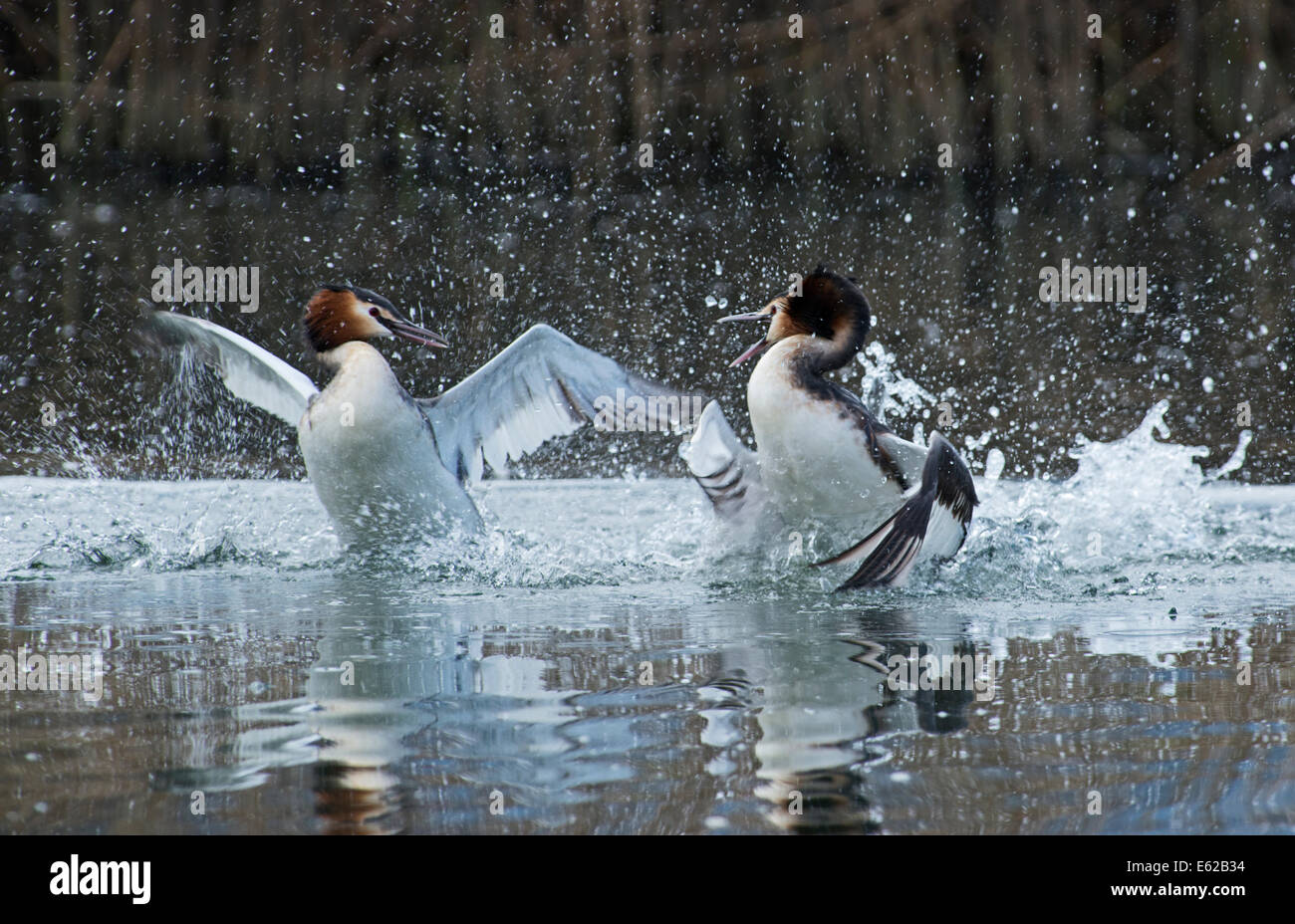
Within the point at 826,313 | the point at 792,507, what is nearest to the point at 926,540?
the point at 792,507

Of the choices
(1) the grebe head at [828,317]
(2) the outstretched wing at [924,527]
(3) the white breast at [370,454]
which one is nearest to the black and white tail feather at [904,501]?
(2) the outstretched wing at [924,527]

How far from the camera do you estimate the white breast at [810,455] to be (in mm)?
4730

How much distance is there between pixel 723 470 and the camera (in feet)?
16.4

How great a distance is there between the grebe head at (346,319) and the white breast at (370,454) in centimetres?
8

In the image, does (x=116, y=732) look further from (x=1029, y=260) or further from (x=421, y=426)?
(x=1029, y=260)

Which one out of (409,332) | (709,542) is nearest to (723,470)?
(709,542)

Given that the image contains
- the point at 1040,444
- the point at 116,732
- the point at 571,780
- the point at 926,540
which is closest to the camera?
the point at 571,780

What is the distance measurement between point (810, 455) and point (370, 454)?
1.45 metres

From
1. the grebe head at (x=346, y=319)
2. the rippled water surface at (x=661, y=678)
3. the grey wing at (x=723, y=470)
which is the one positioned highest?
the grebe head at (x=346, y=319)

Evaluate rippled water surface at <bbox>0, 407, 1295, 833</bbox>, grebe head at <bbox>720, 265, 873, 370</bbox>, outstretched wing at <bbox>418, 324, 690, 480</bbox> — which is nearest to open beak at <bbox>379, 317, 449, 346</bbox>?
outstretched wing at <bbox>418, 324, 690, 480</bbox>

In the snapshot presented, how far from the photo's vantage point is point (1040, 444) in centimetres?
794

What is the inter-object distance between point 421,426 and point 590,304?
5114 mm

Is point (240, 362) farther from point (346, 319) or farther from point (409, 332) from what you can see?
point (409, 332)

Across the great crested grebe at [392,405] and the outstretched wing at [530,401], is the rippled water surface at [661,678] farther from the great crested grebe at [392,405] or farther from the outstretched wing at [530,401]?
the outstretched wing at [530,401]
